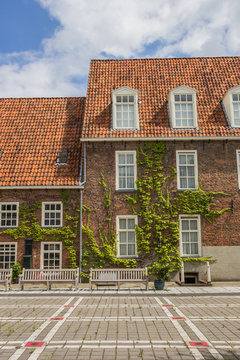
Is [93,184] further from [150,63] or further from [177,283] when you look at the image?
[150,63]

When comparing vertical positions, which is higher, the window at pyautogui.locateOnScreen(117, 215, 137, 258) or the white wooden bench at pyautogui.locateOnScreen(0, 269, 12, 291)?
the window at pyautogui.locateOnScreen(117, 215, 137, 258)

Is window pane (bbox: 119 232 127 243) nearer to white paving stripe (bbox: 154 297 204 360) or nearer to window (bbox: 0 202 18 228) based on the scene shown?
window (bbox: 0 202 18 228)

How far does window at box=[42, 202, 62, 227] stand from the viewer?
18969 millimetres

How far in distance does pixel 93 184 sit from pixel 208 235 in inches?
261

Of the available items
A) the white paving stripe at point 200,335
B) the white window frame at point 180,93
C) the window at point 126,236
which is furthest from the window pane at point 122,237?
the white paving stripe at point 200,335

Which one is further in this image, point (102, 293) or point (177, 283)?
point (177, 283)

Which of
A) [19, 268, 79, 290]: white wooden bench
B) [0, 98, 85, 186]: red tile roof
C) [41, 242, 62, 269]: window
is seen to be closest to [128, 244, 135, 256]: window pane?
[19, 268, 79, 290]: white wooden bench

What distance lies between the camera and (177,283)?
17531 mm

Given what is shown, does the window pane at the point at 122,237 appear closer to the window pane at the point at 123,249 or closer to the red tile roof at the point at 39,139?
the window pane at the point at 123,249

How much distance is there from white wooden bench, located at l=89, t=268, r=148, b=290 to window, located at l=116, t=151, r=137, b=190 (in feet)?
15.1

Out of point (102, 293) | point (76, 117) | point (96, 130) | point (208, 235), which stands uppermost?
point (76, 117)

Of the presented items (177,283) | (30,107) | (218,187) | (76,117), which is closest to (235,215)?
(218,187)

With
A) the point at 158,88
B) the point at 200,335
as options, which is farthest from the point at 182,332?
the point at 158,88

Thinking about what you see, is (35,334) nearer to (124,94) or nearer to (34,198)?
(34,198)
